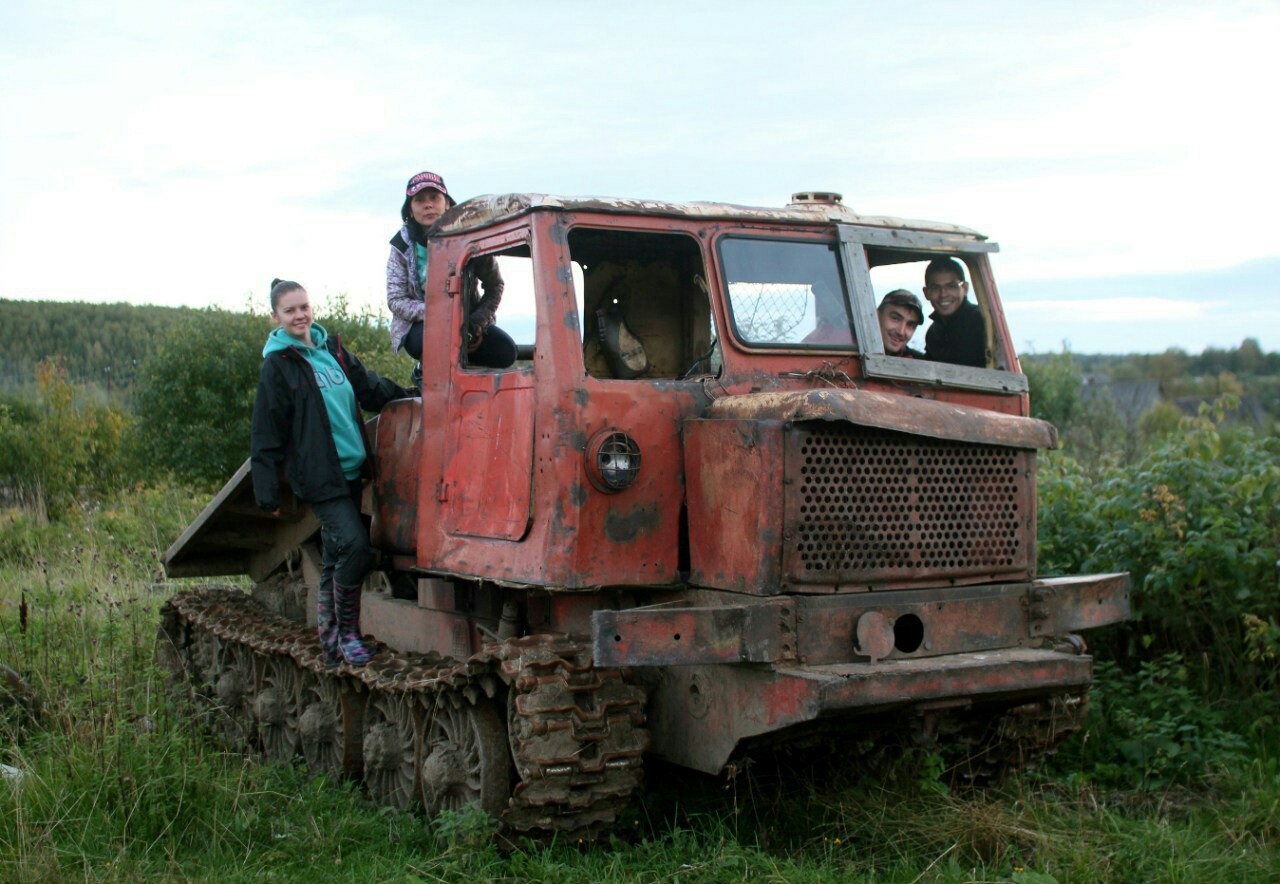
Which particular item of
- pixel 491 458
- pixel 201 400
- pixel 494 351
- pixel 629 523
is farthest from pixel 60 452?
pixel 629 523

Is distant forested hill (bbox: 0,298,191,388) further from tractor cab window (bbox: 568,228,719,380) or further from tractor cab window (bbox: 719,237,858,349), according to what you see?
tractor cab window (bbox: 719,237,858,349)

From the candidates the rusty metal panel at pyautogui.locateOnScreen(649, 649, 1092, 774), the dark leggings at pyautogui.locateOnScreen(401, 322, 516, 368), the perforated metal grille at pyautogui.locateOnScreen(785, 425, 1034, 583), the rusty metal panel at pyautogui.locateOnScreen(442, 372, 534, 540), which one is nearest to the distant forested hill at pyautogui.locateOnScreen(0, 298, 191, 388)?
the dark leggings at pyautogui.locateOnScreen(401, 322, 516, 368)

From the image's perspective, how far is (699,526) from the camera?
19.6 ft

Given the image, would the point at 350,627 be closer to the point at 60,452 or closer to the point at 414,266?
the point at 414,266

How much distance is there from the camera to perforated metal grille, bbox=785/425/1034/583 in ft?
18.4

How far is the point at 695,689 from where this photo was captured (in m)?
5.94

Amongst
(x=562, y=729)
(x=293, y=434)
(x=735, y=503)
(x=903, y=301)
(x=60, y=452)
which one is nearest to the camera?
(x=562, y=729)

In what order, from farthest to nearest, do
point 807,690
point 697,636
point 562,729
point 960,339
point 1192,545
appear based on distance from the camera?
point 1192,545, point 960,339, point 562,729, point 697,636, point 807,690

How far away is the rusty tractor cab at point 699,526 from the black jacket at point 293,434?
43 cm

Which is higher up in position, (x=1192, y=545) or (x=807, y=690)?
(x=1192, y=545)

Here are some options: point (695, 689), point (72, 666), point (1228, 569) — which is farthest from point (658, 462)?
point (72, 666)

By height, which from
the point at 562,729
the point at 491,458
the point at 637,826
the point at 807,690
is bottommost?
the point at 637,826

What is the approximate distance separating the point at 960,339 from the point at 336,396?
10.3 ft

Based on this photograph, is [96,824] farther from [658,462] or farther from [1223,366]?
[1223,366]
